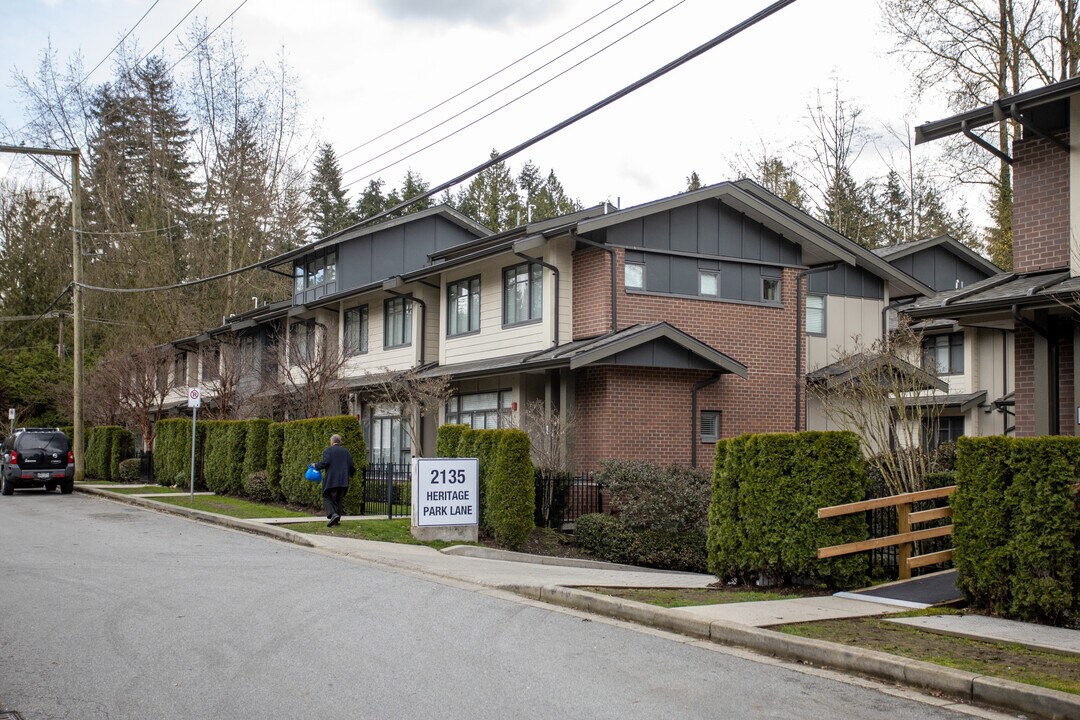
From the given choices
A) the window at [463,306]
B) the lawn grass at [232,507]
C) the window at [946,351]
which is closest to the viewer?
the lawn grass at [232,507]

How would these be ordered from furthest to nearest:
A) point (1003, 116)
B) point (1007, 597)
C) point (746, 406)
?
1. point (746, 406)
2. point (1003, 116)
3. point (1007, 597)

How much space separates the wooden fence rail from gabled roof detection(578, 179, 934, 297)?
1281 cm

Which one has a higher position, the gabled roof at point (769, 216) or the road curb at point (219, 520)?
the gabled roof at point (769, 216)

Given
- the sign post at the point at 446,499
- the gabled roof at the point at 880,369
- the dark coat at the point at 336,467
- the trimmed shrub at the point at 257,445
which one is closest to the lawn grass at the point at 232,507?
the trimmed shrub at the point at 257,445

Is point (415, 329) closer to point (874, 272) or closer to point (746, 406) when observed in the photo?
point (746, 406)

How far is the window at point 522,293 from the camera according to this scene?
84.5ft

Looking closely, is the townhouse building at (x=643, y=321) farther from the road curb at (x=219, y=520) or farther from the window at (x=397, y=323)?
the road curb at (x=219, y=520)

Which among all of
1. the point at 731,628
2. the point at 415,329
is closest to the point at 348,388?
the point at 415,329

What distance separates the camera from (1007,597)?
1000 cm

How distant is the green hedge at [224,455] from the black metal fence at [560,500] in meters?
9.91

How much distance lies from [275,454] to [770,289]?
13763mm

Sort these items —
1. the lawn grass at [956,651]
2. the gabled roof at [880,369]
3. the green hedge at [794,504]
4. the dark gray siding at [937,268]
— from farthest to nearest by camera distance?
the dark gray siding at [937,268]
the gabled roof at [880,369]
the green hedge at [794,504]
the lawn grass at [956,651]

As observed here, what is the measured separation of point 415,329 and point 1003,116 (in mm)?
19833

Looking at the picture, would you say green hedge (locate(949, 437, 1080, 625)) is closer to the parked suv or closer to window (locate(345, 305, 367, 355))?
window (locate(345, 305, 367, 355))
